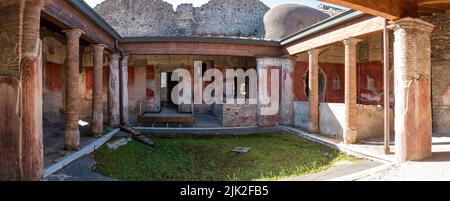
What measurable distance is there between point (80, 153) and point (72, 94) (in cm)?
174

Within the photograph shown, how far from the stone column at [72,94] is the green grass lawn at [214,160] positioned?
2.58 feet

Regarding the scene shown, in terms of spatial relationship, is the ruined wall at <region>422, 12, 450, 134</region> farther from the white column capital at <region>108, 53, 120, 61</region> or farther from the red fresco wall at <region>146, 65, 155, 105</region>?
the red fresco wall at <region>146, 65, 155, 105</region>

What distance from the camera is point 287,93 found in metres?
13.2

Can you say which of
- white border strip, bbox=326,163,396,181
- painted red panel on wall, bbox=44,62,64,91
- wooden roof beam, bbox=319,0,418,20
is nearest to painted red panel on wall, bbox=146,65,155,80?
painted red panel on wall, bbox=44,62,64,91

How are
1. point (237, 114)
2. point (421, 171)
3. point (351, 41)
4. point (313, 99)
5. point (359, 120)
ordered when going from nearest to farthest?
point (421, 171)
point (351, 41)
point (359, 120)
point (313, 99)
point (237, 114)

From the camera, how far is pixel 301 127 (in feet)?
40.9

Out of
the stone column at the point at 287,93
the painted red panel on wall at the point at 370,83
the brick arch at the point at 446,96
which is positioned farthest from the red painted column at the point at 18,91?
the painted red panel on wall at the point at 370,83

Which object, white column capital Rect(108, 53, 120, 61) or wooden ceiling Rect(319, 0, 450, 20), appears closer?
wooden ceiling Rect(319, 0, 450, 20)

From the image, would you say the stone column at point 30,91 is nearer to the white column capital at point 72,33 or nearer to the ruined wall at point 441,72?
the white column capital at point 72,33

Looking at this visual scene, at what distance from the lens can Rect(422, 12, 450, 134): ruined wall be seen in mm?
9414

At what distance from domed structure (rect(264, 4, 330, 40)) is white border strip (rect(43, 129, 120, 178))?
11.4 metres

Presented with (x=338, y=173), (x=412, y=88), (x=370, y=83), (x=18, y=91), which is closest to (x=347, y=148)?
(x=338, y=173)

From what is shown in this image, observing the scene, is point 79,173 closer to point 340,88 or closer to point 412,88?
point 412,88
